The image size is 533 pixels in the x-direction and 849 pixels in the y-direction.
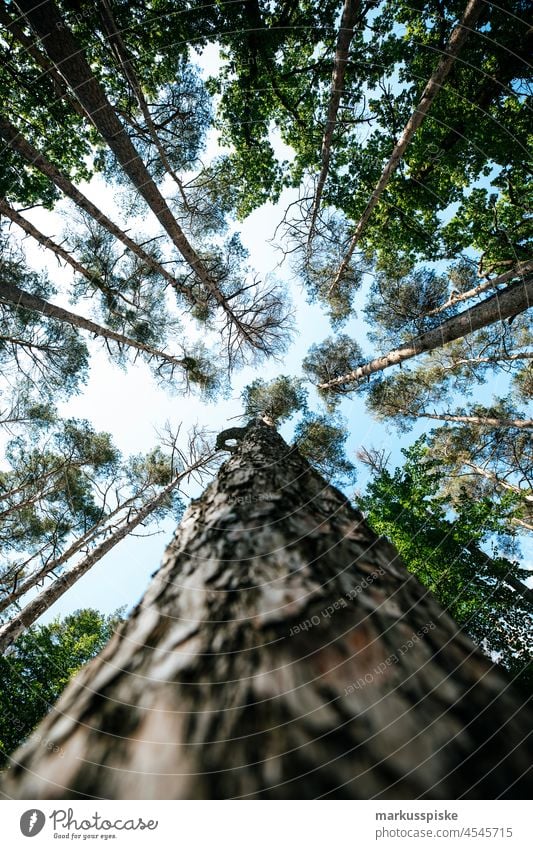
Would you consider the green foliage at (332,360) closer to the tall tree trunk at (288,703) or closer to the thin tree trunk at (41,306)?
the thin tree trunk at (41,306)

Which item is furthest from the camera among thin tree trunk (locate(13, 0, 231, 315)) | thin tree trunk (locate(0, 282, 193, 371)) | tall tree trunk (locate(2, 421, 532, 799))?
thin tree trunk (locate(0, 282, 193, 371))

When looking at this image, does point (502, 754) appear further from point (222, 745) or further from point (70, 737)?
point (70, 737)

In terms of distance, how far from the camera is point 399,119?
6.78m

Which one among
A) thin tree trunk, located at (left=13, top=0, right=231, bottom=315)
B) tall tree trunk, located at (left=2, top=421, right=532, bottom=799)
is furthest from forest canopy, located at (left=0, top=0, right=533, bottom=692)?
tall tree trunk, located at (left=2, top=421, right=532, bottom=799)

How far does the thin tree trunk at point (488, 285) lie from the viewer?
5.71m

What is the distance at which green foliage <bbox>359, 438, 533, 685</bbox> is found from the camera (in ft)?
23.1

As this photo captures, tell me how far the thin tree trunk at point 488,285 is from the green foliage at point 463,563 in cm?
411

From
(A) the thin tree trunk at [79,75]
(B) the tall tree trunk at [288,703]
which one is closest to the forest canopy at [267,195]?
(A) the thin tree trunk at [79,75]

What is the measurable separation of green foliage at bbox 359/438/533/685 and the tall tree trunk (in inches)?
269

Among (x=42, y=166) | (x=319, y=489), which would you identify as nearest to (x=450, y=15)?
(x=42, y=166)

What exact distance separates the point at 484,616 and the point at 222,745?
30.3 ft

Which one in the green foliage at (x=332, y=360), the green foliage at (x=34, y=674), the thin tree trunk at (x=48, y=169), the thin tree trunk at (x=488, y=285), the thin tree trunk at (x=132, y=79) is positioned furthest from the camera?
the green foliage at (x=332, y=360)
